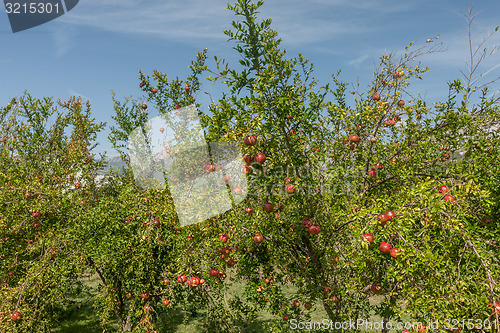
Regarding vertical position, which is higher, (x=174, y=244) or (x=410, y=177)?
(x=410, y=177)

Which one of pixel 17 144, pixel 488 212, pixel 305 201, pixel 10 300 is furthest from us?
Result: pixel 17 144

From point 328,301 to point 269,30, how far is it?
384 cm

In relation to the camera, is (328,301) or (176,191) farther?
(176,191)

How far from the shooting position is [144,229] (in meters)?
4.98

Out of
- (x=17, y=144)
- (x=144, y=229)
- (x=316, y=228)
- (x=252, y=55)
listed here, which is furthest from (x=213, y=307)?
(x=17, y=144)

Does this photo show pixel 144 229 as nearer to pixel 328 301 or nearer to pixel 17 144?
pixel 328 301

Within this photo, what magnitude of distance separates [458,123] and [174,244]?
4678 millimetres

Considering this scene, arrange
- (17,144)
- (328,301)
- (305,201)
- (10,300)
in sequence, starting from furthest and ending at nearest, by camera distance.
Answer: (17,144), (10,300), (328,301), (305,201)

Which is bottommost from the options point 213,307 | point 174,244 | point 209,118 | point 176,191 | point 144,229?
point 213,307

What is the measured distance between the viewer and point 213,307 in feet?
18.1

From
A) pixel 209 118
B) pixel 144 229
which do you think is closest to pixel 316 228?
pixel 209 118

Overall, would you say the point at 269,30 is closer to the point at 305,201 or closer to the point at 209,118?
the point at 209,118

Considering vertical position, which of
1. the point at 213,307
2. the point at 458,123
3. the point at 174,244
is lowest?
the point at 213,307

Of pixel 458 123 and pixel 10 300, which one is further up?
pixel 458 123
